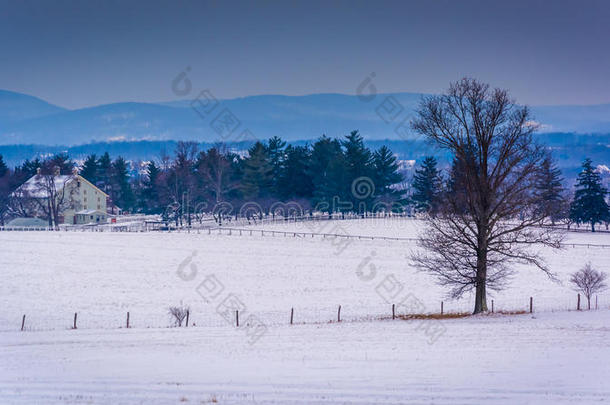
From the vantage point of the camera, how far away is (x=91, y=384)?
14.5m

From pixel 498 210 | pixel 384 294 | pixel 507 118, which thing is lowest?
pixel 384 294

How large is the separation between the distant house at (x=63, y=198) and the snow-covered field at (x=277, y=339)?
108 ft

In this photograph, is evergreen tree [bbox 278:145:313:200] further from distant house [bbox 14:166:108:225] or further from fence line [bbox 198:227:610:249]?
distant house [bbox 14:166:108:225]

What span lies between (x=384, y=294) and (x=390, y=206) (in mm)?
48590

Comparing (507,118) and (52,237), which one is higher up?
(507,118)

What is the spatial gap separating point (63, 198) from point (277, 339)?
223 feet

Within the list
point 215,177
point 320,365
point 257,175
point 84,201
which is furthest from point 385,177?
point 320,365

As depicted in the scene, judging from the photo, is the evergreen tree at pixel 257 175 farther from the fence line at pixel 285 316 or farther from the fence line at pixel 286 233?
the fence line at pixel 285 316

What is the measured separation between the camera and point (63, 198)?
7888cm

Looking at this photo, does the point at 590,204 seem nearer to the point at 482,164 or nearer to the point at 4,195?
the point at 482,164

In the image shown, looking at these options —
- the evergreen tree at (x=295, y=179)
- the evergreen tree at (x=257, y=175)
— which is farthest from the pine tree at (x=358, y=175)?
the evergreen tree at (x=257, y=175)

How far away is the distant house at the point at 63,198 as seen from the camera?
76500mm

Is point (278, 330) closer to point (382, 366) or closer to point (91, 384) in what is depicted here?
point (382, 366)

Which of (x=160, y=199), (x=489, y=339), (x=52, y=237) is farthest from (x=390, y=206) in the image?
(x=489, y=339)
